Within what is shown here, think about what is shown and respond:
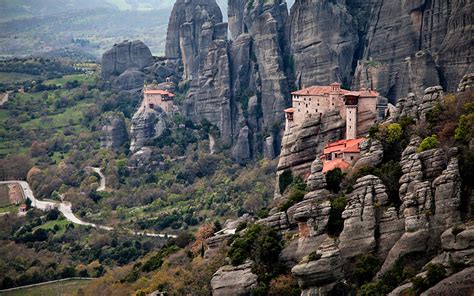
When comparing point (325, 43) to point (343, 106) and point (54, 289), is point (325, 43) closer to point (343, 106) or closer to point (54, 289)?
point (343, 106)

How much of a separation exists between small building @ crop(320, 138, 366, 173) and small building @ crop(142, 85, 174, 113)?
57005 millimetres

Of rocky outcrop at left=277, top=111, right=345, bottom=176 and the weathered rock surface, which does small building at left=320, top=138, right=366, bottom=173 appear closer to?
rocky outcrop at left=277, top=111, right=345, bottom=176

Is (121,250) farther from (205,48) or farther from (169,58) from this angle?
(169,58)

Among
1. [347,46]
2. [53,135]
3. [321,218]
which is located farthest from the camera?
[53,135]

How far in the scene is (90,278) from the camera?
89625 millimetres

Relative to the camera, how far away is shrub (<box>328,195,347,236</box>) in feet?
191

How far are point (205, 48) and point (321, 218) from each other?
2919 inches

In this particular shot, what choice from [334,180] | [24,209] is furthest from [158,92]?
[334,180]

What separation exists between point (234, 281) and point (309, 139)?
18623 millimetres

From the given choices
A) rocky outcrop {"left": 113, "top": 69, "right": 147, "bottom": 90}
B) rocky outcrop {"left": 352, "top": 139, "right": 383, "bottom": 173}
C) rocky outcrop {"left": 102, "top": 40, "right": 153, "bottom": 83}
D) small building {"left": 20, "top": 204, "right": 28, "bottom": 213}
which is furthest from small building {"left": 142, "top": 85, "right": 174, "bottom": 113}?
rocky outcrop {"left": 352, "top": 139, "right": 383, "bottom": 173}

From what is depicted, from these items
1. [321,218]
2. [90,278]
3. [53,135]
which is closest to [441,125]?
[321,218]

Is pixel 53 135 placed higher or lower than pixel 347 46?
lower

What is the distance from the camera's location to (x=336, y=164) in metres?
67.8

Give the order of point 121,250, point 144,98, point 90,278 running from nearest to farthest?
point 90,278
point 121,250
point 144,98
